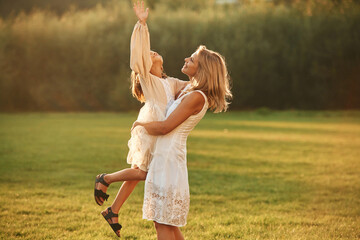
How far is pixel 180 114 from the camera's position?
258 centimetres

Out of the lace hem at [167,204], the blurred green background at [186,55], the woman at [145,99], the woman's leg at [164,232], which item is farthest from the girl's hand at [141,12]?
the blurred green background at [186,55]

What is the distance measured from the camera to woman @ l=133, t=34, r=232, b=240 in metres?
2.61

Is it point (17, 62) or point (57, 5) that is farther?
point (57, 5)

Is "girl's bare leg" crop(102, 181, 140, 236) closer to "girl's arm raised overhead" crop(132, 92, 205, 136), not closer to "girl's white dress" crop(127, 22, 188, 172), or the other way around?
"girl's white dress" crop(127, 22, 188, 172)

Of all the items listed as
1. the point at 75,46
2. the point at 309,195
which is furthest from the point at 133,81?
the point at 75,46

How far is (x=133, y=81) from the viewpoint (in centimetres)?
291

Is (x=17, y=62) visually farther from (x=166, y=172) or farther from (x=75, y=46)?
(x=166, y=172)

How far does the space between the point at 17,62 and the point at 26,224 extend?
20.6 metres

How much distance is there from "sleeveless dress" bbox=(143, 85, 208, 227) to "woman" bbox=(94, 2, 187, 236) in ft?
0.38

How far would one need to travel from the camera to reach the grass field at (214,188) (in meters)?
3.82

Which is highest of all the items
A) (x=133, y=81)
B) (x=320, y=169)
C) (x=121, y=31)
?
(x=121, y=31)

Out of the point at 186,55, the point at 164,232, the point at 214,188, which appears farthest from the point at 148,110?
the point at 186,55

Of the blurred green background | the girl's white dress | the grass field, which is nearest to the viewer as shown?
the girl's white dress

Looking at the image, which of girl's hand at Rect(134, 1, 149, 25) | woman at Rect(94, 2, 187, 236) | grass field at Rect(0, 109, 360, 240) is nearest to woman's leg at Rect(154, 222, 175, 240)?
woman at Rect(94, 2, 187, 236)
